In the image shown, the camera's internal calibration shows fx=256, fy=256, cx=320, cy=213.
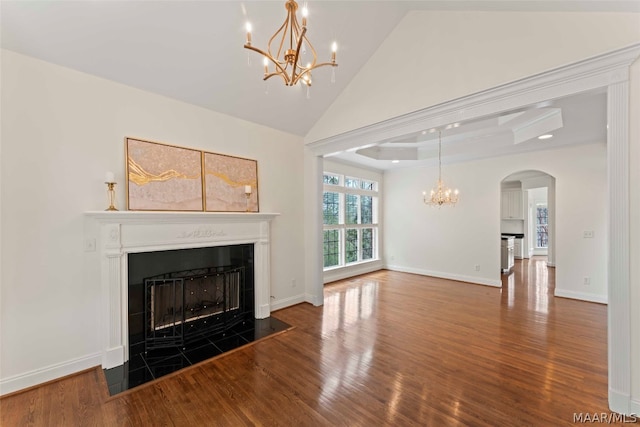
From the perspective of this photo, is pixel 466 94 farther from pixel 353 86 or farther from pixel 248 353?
pixel 248 353

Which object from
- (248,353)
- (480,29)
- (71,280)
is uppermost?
(480,29)

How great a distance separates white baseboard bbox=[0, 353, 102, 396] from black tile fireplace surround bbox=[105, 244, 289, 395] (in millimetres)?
256

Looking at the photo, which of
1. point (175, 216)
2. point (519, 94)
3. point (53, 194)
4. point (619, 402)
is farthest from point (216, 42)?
point (619, 402)

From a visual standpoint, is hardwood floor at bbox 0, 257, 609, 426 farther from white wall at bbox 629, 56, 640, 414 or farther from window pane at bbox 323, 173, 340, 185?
window pane at bbox 323, 173, 340, 185

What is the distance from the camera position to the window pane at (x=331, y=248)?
609 centimetres

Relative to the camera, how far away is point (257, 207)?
3912mm

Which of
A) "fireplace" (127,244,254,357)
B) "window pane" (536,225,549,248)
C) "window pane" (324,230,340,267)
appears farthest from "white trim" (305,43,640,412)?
"window pane" (536,225,549,248)

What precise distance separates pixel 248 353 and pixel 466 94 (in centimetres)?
369

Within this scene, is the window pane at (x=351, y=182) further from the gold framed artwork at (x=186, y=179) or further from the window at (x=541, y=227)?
the window at (x=541, y=227)

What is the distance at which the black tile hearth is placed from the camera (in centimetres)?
242

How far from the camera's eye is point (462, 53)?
2768 mm

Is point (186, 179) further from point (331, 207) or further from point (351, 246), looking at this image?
point (351, 246)

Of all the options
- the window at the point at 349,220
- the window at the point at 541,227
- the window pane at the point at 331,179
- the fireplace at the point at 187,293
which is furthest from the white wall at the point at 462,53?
the window at the point at 541,227

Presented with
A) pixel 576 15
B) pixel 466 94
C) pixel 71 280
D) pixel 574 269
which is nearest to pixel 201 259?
pixel 71 280
